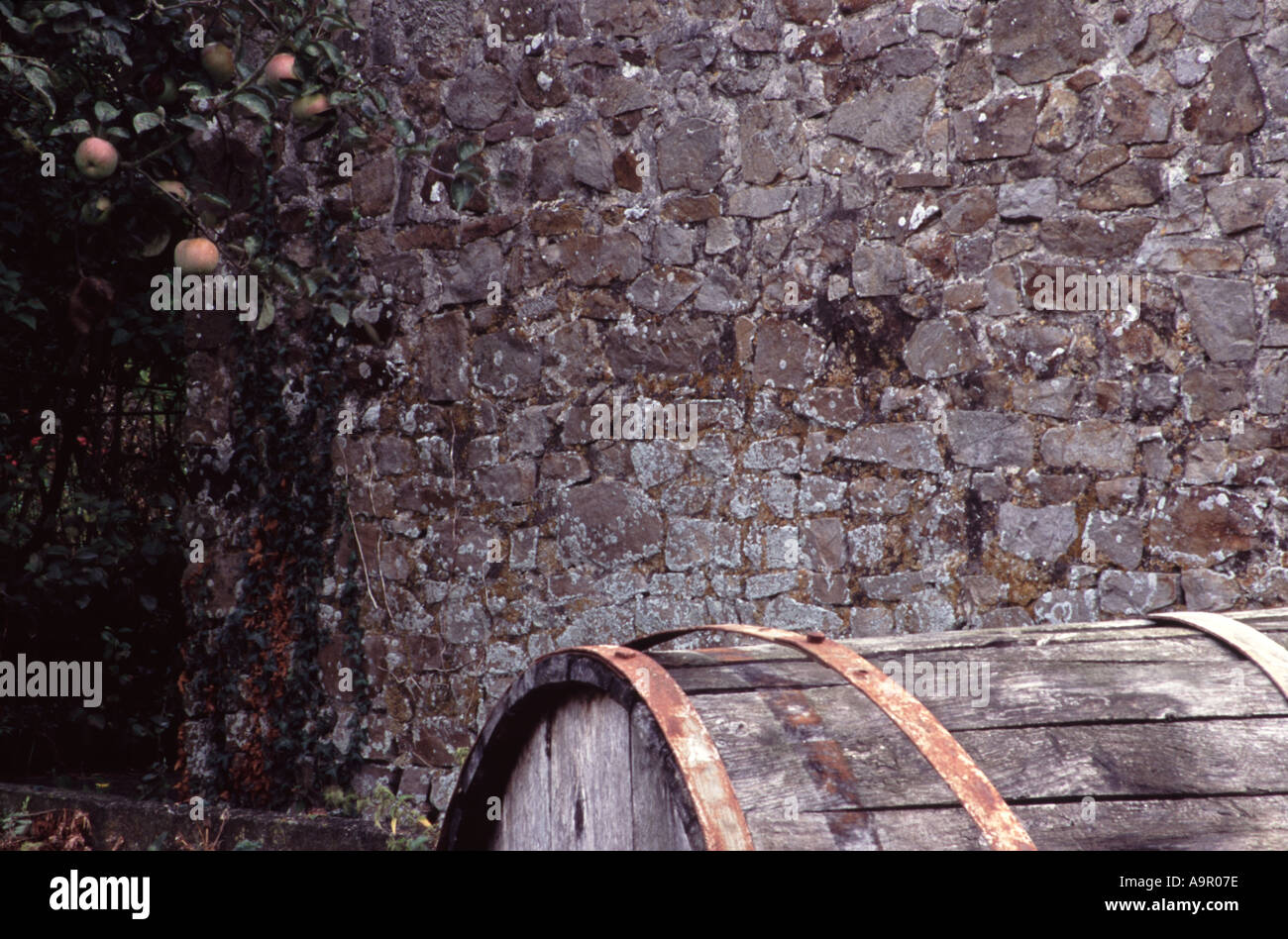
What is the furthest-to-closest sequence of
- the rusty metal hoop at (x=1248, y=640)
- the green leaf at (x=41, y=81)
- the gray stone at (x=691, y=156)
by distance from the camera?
1. the gray stone at (x=691, y=156)
2. the green leaf at (x=41, y=81)
3. the rusty metal hoop at (x=1248, y=640)

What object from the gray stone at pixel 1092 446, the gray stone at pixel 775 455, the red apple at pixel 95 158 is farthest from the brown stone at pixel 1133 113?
the red apple at pixel 95 158

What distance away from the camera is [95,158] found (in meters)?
3.33

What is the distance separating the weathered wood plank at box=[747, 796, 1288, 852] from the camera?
1.33 m

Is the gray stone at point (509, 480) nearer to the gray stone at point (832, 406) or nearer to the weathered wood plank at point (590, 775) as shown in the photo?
the gray stone at point (832, 406)

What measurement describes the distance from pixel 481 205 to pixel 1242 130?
95.9 inches

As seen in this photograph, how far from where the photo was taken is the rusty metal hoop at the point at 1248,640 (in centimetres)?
168

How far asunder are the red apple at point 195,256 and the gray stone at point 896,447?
2.08 m

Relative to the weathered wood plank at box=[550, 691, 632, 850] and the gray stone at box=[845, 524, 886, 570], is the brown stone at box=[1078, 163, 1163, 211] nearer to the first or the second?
the gray stone at box=[845, 524, 886, 570]

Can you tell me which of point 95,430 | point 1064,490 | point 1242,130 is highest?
point 1242,130

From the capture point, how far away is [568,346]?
158 inches

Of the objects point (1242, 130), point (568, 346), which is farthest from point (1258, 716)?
point (568, 346)

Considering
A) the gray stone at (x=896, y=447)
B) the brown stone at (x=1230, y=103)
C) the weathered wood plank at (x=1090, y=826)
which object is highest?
the brown stone at (x=1230, y=103)
